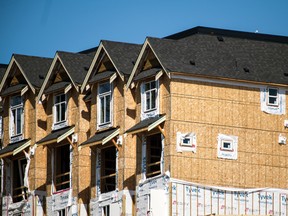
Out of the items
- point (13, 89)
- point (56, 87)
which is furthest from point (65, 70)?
point (13, 89)

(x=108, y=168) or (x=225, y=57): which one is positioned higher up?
(x=225, y=57)

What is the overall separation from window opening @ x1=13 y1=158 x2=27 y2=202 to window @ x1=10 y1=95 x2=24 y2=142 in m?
1.84

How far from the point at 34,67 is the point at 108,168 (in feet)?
38.4

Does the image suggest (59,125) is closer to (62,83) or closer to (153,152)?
(62,83)

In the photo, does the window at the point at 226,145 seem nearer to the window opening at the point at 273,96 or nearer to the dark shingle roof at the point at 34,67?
the window opening at the point at 273,96

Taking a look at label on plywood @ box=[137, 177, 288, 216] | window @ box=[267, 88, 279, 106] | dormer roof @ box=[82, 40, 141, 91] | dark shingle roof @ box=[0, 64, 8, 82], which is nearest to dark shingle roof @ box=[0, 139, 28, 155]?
dark shingle roof @ box=[0, 64, 8, 82]

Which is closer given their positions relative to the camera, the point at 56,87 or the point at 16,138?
the point at 56,87

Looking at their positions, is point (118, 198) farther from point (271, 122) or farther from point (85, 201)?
point (271, 122)

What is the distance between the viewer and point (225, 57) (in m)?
101

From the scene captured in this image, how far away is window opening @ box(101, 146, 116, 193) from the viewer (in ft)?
341

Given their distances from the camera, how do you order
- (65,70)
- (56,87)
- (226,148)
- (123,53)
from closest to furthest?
(226,148), (123,53), (65,70), (56,87)

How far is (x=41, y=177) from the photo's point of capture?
110 metres

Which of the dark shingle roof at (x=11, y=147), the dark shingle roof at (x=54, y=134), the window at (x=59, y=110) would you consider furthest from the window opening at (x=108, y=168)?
the dark shingle roof at (x=11, y=147)

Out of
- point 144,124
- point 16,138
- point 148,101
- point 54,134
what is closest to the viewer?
point 144,124
